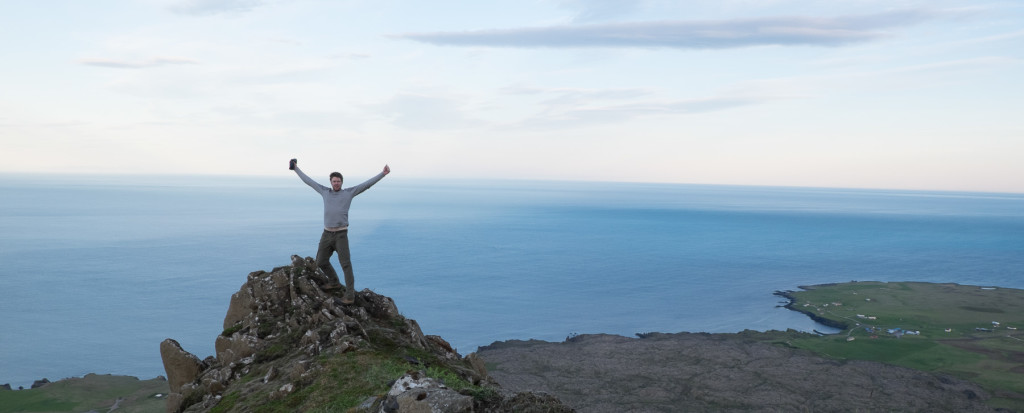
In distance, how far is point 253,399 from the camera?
2031cm

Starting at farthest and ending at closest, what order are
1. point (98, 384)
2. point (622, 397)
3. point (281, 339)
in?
point (98, 384)
point (622, 397)
point (281, 339)

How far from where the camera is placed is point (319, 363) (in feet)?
67.3

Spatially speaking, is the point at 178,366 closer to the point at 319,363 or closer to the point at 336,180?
the point at 319,363

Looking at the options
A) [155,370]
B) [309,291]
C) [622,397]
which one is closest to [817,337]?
[622,397]

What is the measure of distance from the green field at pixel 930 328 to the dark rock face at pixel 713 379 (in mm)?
7622

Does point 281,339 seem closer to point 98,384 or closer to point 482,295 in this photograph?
point 98,384

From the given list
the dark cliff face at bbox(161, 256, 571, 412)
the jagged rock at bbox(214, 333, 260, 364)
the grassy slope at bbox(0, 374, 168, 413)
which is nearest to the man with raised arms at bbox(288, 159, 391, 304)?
the dark cliff face at bbox(161, 256, 571, 412)

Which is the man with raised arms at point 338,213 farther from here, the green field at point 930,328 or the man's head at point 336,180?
the green field at point 930,328

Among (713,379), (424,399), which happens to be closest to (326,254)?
(424,399)

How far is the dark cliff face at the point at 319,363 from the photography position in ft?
50.0

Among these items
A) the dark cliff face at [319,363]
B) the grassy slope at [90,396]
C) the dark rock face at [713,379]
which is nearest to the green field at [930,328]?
the dark rock face at [713,379]

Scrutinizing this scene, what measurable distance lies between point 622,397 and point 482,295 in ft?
302

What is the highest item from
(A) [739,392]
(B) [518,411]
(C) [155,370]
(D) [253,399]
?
(B) [518,411]

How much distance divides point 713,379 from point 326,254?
71738 mm
